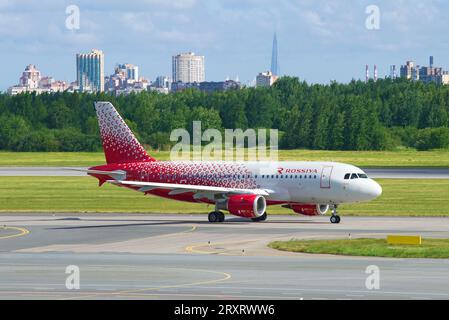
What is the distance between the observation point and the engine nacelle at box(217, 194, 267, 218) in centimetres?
7100

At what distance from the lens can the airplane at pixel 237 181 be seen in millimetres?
71188

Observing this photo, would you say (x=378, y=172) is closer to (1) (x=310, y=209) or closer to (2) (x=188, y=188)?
(1) (x=310, y=209)

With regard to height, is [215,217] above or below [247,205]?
below

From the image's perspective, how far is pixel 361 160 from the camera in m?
160

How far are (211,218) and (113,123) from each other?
10.6 metres

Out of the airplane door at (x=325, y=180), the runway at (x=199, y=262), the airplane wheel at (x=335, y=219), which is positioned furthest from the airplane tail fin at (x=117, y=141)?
the airplane wheel at (x=335, y=219)

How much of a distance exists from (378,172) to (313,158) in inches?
1320

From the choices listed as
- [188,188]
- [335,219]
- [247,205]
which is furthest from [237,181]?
[335,219]

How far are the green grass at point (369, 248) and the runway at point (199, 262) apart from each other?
4.33ft

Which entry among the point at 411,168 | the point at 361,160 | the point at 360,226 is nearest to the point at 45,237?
the point at 360,226

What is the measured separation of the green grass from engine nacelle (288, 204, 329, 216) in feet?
48.4

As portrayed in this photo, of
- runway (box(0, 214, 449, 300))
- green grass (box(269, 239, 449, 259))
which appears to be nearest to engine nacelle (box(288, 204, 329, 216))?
runway (box(0, 214, 449, 300))

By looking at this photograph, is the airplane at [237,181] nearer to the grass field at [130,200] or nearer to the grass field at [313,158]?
the grass field at [130,200]

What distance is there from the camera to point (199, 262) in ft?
166
